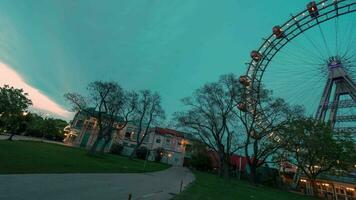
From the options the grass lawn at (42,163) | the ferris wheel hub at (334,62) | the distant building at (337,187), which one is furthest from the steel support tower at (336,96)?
the grass lawn at (42,163)

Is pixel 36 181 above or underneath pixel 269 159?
underneath

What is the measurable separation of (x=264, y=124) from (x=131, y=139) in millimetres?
37439

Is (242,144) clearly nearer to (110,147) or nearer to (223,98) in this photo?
(223,98)

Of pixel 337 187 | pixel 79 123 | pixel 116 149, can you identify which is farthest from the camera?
pixel 79 123

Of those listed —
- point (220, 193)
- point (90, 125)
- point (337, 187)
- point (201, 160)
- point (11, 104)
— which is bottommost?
point (220, 193)

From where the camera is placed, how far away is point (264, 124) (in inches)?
1225

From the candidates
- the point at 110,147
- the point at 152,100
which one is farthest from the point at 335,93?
the point at 110,147

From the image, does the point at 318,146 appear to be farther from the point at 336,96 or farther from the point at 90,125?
the point at 90,125

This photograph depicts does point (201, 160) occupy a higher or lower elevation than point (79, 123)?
lower

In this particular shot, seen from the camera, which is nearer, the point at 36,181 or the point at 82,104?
the point at 36,181

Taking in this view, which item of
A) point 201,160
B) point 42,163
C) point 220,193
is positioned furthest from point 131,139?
point 220,193

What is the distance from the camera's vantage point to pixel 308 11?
25984 millimetres

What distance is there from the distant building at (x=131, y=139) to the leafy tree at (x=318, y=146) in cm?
3202

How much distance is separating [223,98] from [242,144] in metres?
9.87
